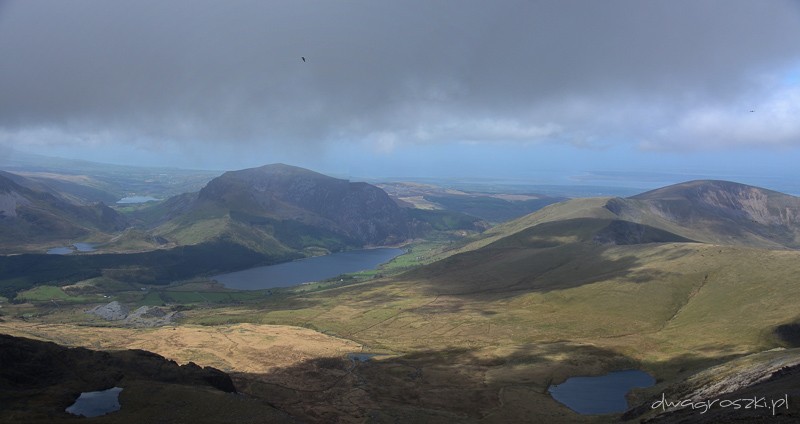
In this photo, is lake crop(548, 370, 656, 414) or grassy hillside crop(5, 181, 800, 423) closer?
grassy hillside crop(5, 181, 800, 423)

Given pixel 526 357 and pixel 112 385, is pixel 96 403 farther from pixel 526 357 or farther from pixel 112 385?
pixel 526 357

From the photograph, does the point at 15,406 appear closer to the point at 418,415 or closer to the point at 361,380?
the point at 418,415

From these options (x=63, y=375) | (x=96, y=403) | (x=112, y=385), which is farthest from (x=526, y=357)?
(x=63, y=375)

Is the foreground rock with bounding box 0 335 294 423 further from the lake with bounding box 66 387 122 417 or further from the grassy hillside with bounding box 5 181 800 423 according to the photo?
the grassy hillside with bounding box 5 181 800 423

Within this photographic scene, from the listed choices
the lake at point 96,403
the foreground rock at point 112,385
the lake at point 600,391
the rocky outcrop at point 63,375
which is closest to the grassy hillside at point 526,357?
the lake at point 600,391

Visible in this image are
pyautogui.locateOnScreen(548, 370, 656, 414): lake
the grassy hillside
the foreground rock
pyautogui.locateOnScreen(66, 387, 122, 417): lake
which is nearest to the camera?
the foreground rock

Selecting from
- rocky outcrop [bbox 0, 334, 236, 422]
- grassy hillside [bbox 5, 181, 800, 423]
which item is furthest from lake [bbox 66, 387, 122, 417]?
grassy hillside [bbox 5, 181, 800, 423]

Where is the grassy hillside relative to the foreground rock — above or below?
below
